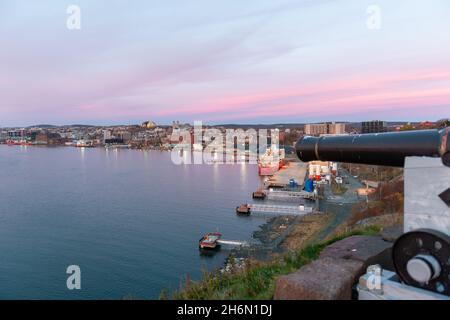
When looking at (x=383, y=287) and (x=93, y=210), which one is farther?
(x=93, y=210)

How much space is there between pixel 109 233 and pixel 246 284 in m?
20.6

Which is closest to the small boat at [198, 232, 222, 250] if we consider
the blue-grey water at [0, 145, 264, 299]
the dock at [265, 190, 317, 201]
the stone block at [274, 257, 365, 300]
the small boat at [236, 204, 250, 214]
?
the blue-grey water at [0, 145, 264, 299]

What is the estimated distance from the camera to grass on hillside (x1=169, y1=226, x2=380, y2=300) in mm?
2361

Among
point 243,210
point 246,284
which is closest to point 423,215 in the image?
point 246,284

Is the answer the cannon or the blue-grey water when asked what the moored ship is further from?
the cannon

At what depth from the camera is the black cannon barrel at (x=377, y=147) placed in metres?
2.22

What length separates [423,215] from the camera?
2158 mm

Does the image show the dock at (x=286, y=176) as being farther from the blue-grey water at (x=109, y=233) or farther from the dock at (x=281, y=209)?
the dock at (x=281, y=209)

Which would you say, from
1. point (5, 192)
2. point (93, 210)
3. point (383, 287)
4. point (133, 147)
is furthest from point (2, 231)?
point (133, 147)

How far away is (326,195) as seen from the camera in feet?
122

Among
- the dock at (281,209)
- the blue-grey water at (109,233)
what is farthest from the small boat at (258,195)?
the dock at (281,209)

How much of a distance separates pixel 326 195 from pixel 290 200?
3.44 meters

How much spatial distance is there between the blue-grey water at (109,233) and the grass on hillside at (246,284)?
210 inches

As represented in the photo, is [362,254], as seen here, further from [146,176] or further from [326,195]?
[146,176]
